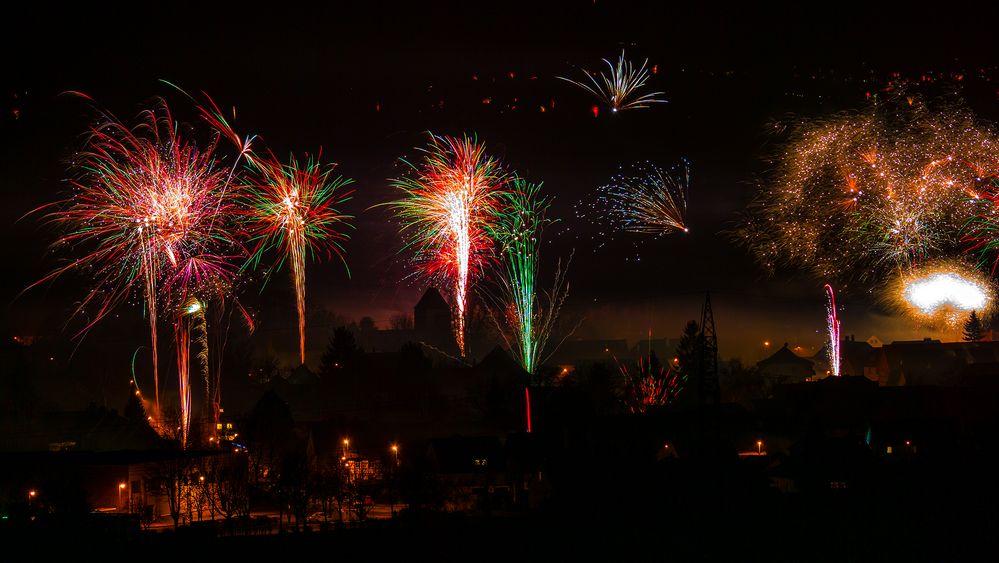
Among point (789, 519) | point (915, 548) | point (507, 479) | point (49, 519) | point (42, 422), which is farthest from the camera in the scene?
point (42, 422)

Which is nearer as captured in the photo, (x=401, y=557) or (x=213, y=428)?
(x=401, y=557)

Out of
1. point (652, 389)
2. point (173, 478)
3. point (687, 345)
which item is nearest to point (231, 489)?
point (173, 478)

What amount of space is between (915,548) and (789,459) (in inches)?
469

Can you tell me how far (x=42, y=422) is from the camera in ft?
177

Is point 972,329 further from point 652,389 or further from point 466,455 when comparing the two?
point 466,455

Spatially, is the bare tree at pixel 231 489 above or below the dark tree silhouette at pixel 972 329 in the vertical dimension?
below

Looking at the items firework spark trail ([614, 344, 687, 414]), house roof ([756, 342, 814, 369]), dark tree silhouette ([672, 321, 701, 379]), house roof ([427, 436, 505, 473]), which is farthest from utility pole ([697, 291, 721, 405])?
house roof ([756, 342, 814, 369])

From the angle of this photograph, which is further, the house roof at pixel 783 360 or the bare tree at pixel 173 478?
the house roof at pixel 783 360

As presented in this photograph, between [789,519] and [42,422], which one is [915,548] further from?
[42,422]

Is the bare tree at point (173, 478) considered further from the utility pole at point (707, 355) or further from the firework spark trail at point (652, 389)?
the firework spark trail at point (652, 389)

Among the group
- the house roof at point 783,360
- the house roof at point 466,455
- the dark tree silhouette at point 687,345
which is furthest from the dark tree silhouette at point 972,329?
the house roof at point 466,455

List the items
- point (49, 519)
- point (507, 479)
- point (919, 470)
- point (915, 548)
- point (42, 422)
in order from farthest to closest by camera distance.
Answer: point (42, 422) < point (507, 479) < point (919, 470) < point (49, 519) < point (915, 548)

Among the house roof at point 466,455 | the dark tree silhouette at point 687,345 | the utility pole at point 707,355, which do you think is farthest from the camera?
the dark tree silhouette at point 687,345

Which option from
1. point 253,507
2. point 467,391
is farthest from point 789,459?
point 467,391
